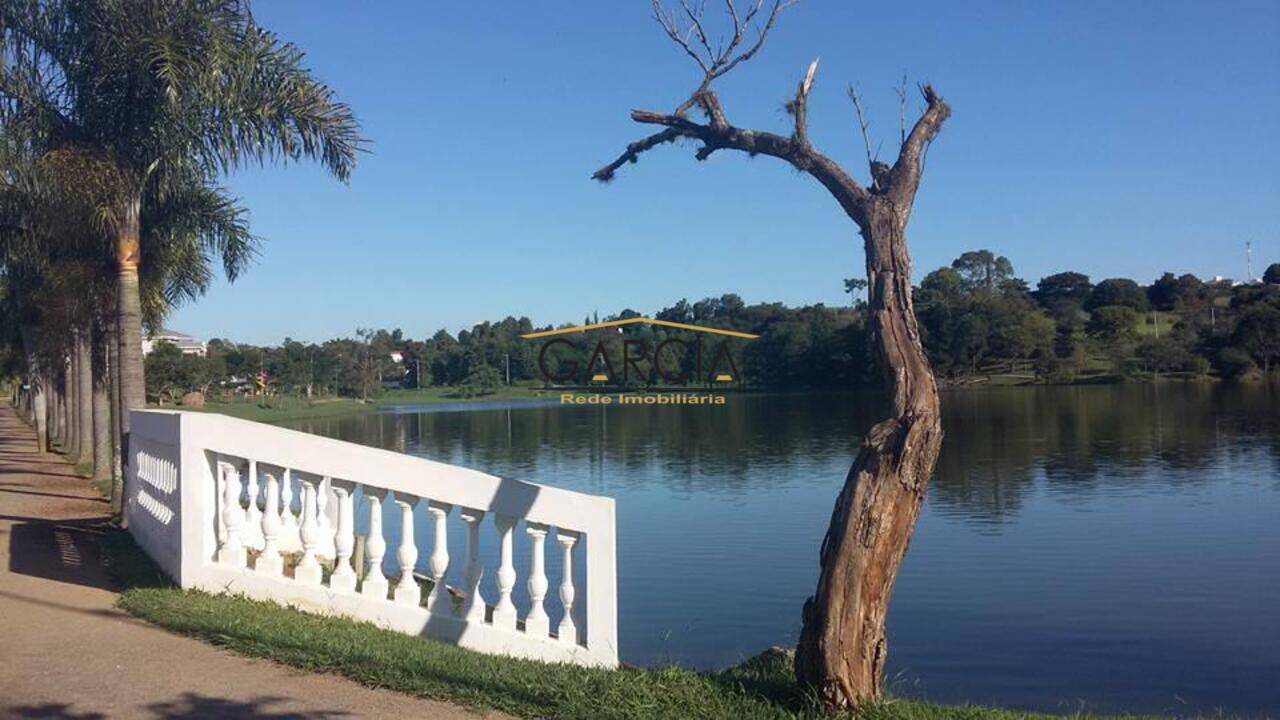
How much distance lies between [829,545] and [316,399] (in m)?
77.0

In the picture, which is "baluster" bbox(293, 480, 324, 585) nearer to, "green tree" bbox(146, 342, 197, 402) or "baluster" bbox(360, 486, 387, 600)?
"baluster" bbox(360, 486, 387, 600)

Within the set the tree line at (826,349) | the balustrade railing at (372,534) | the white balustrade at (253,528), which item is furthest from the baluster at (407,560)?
the tree line at (826,349)

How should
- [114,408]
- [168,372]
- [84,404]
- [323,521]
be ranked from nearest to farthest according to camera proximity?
[323,521], [114,408], [84,404], [168,372]

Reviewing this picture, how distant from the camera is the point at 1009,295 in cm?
9938

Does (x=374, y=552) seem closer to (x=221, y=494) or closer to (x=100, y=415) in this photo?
(x=221, y=494)

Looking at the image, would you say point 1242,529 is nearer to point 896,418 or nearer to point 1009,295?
point 896,418

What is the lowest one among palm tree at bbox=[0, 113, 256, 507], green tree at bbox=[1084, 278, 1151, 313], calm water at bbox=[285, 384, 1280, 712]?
calm water at bbox=[285, 384, 1280, 712]

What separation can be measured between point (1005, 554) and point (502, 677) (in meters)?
14.1

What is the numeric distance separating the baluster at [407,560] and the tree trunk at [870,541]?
8.31 ft

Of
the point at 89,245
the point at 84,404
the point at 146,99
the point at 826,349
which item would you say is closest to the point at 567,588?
the point at 146,99

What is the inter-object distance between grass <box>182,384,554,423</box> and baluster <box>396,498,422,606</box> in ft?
139

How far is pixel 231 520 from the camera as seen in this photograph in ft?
25.4

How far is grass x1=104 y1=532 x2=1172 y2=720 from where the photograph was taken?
5.42m

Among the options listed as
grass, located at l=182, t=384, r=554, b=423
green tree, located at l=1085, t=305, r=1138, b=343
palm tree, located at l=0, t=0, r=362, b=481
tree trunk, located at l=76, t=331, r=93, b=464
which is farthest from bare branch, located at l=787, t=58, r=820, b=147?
green tree, located at l=1085, t=305, r=1138, b=343
